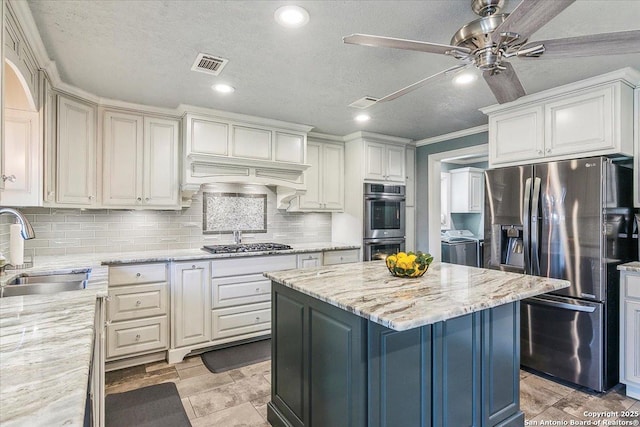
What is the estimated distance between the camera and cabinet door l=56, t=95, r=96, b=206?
110 inches

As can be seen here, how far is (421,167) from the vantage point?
16.2 ft

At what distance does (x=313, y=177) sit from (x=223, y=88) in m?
1.83

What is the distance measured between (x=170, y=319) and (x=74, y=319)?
2063mm

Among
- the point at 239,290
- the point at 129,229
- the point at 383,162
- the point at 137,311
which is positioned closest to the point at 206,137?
the point at 129,229

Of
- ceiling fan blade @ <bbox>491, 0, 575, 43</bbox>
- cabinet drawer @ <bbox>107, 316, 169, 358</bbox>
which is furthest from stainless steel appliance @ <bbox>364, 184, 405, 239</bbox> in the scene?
ceiling fan blade @ <bbox>491, 0, 575, 43</bbox>

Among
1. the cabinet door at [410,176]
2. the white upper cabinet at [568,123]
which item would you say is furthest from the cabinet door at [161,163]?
the white upper cabinet at [568,123]

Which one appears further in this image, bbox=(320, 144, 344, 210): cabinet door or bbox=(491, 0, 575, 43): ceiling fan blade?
bbox=(320, 144, 344, 210): cabinet door

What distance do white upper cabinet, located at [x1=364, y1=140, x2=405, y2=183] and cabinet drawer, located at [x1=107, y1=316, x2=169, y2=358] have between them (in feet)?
9.38

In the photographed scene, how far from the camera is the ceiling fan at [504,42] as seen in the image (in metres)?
1.35

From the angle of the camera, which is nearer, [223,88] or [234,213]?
[223,88]

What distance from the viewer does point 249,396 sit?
259 centimetres

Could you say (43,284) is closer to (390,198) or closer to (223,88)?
(223,88)

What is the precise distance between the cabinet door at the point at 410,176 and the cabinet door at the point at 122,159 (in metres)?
3.38

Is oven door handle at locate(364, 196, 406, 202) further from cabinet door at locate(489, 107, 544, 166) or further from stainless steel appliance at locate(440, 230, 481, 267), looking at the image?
stainless steel appliance at locate(440, 230, 481, 267)
